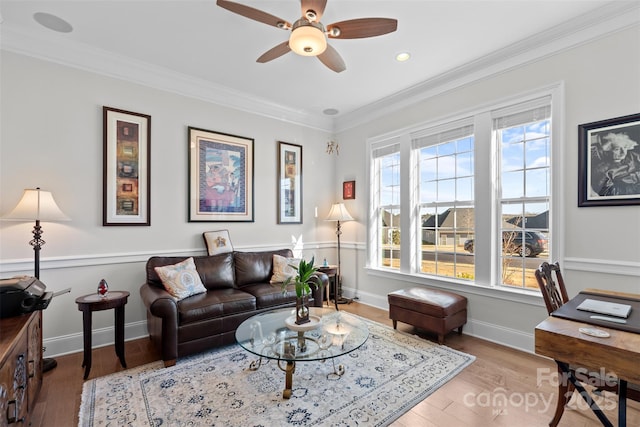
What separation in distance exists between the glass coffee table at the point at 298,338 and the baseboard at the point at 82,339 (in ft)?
5.23

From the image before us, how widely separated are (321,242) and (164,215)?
8.00 feet

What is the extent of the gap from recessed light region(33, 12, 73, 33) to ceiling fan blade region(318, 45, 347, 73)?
2.28 m

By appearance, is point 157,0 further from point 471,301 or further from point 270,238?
point 471,301

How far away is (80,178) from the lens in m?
3.04

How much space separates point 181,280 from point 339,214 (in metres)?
2.46

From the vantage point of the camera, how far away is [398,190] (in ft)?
14.4

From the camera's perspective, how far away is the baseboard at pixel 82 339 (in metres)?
2.87

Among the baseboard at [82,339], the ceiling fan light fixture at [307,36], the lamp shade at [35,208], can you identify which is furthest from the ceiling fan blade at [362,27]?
the baseboard at [82,339]

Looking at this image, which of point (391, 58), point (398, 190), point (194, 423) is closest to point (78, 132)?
point (194, 423)

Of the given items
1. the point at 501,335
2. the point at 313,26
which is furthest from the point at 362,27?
the point at 501,335

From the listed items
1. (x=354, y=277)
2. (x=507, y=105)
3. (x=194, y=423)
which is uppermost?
(x=507, y=105)

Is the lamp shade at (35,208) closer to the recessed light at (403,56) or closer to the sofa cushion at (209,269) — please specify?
the sofa cushion at (209,269)

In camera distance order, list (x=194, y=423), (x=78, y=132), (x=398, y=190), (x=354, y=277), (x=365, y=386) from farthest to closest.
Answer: (x=354, y=277), (x=398, y=190), (x=78, y=132), (x=365, y=386), (x=194, y=423)

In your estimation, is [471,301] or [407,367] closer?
[407,367]
